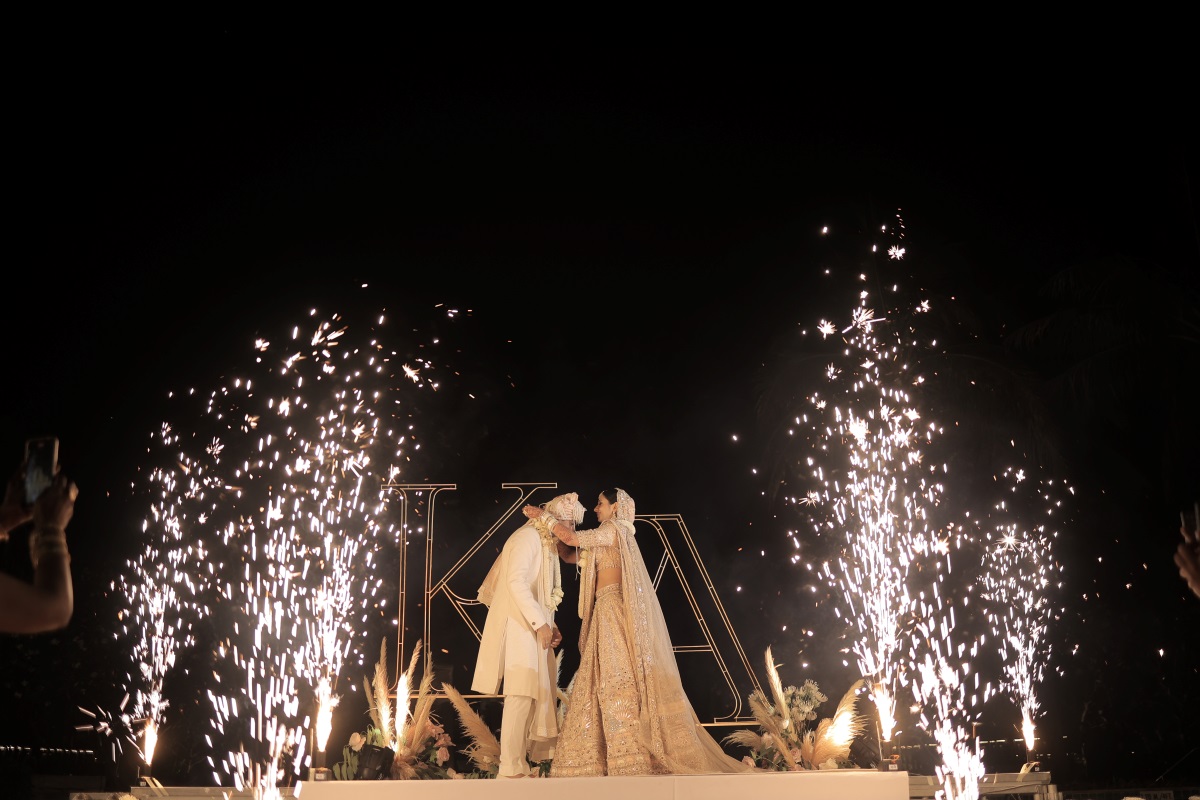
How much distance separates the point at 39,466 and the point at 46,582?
45 centimetres

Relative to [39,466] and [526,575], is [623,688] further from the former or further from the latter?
[39,466]

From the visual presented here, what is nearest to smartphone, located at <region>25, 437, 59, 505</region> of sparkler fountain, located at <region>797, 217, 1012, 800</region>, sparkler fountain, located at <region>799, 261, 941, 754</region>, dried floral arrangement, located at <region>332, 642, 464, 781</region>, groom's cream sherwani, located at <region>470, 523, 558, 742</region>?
dried floral arrangement, located at <region>332, 642, 464, 781</region>

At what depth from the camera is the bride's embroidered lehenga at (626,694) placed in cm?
800

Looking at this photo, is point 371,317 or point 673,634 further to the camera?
point 371,317

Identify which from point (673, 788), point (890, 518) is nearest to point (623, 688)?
point (673, 788)

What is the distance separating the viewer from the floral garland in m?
8.95

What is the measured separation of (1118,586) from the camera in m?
14.1

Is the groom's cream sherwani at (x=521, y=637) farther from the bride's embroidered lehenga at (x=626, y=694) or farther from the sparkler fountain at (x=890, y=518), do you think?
the sparkler fountain at (x=890, y=518)

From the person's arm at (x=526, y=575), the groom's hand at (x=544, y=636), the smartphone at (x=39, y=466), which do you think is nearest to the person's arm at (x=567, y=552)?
the person's arm at (x=526, y=575)

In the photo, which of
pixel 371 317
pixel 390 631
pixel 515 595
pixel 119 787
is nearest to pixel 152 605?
pixel 119 787

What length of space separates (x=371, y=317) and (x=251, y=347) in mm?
1415

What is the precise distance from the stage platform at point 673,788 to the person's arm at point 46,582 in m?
4.81

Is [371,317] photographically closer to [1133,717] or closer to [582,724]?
[582,724]

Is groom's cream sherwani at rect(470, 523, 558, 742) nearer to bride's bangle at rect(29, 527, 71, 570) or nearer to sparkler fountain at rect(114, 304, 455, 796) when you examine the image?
sparkler fountain at rect(114, 304, 455, 796)
